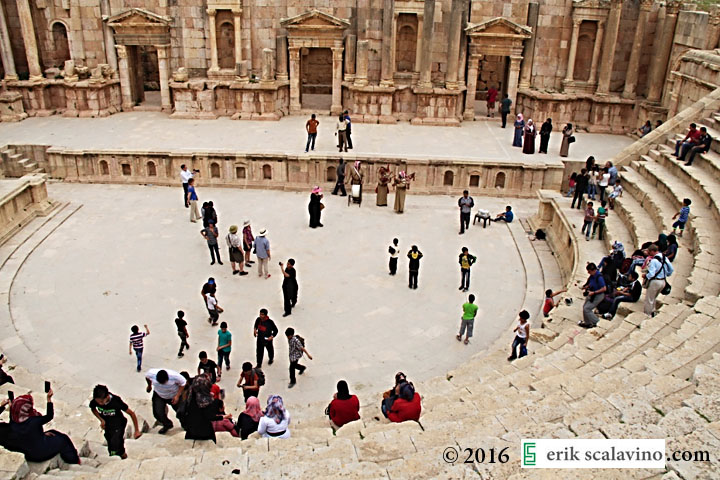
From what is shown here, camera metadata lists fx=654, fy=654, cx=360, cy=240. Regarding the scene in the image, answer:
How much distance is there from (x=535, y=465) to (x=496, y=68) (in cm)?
2589

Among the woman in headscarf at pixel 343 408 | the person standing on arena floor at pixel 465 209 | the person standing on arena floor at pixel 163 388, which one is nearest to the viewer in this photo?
the woman in headscarf at pixel 343 408

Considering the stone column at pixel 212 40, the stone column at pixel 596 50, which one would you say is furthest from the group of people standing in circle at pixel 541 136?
the stone column at pixel 212 40

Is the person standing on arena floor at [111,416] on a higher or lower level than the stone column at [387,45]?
lower

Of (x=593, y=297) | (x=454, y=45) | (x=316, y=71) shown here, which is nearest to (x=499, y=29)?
(x=454, y=45)

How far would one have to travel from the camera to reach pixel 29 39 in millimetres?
23797

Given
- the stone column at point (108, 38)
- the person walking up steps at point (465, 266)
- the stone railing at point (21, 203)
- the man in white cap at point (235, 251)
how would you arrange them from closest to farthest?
the person walking up steps at point (465, 266) → the man in white cap at point (235, 251) → the stone railing at point (21, 203) → the stone column at point (108, 38)

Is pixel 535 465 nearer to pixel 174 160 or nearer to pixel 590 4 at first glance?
pixel 174 160

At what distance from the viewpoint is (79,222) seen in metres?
16.8

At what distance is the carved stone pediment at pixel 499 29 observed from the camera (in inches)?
927

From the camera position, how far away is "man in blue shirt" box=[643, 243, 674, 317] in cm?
1027

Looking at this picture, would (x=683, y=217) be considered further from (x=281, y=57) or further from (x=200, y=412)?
(x=281, y=57)

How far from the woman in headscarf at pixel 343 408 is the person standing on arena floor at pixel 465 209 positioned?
9.11 metres

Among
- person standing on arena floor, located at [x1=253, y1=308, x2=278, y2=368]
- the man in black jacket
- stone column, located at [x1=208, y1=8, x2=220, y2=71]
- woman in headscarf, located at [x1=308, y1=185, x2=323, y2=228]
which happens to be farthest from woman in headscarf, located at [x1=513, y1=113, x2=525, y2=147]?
person standing on arena floor, located at [x1=253, y1=308, x2=278, y2=368]

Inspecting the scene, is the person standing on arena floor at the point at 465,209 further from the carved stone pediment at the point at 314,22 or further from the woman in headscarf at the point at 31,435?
the woman in headscarf at the point at 31,435
